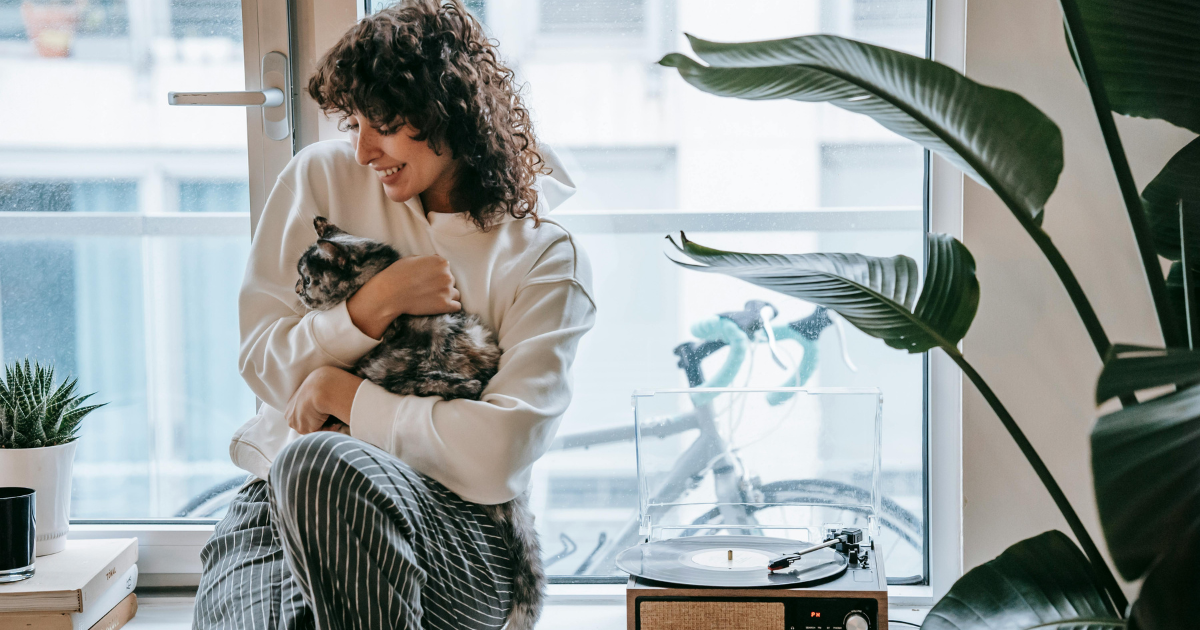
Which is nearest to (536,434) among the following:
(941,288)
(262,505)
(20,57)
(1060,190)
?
(262,505)

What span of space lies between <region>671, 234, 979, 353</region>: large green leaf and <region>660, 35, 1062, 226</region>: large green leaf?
11 centimetres

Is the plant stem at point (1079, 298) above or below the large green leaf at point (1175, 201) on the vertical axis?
below

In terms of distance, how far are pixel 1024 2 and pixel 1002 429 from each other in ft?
2.23

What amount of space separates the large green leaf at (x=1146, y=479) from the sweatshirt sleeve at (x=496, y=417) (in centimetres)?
68

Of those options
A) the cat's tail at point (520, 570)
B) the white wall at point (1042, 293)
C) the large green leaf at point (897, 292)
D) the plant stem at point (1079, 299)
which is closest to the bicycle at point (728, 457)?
the white wall at point (1042, 293)

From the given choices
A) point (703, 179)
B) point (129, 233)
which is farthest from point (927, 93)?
point (129, 233)

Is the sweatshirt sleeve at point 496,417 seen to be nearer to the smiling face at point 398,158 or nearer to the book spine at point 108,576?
the smiling face at point 398,158

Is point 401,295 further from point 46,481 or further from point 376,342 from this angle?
point 46,481

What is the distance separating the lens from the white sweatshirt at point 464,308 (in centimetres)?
110

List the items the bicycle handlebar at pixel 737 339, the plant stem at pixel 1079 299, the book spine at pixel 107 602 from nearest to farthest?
1. the plant stem at pixel 1079 299
2. the book spine at pixel 107 602
3. the bicycle handlebar at pixel 737 339

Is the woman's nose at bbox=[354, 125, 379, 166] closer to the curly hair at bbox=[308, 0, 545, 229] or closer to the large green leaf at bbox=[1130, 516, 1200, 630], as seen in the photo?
the curly hair at bbox=[308, 0, 545, 229]

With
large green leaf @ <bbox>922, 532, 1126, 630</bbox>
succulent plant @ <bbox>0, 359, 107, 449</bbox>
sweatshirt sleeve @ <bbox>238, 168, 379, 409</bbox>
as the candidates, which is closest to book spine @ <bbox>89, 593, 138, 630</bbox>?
succulent plant @ <bbox>0, 359, 107, 449</bbox>

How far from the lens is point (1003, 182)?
945 millimetres

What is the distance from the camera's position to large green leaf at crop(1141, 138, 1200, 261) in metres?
1.02
